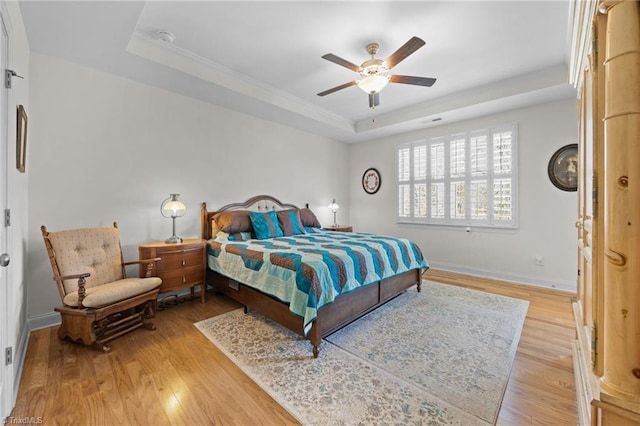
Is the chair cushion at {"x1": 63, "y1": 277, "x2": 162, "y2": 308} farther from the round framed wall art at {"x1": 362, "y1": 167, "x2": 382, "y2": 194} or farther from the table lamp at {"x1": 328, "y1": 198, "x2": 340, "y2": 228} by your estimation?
the round framed wall art at {"x1": 362, "y1": 167, "x2": 382, "y2": 194}

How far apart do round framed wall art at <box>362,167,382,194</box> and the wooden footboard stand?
2.78 metres

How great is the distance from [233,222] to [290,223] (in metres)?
0.92

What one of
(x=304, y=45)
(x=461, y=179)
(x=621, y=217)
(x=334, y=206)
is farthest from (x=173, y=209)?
(x=461, y=179)

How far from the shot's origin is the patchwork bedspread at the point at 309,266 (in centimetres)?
225

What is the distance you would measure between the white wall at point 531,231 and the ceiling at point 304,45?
1.10ft

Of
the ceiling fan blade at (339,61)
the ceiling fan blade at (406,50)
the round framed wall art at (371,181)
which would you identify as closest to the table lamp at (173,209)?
the ceiling fan blade at (339,61)

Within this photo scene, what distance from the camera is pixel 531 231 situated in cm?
416

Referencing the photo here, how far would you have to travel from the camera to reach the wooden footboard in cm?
232

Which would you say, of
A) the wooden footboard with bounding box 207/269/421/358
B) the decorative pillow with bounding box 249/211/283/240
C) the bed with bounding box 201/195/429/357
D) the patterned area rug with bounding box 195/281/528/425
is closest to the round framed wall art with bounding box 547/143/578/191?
the patterned area rug with bounding box 195/281/528/425

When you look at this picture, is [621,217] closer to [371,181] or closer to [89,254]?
[89,254]

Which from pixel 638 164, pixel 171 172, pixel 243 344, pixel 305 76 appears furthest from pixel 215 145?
pixel 638 164

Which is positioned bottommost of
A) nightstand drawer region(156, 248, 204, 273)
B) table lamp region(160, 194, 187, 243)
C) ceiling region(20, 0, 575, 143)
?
nightstand drawer region(156, 248, 204, 273)

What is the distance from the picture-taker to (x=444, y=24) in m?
2.62

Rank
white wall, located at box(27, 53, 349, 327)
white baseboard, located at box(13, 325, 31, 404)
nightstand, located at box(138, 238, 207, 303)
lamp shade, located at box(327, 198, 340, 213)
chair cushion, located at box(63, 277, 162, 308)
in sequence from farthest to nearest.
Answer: lamp shade, located at box(327, 198, 340, 213) → nightstand, located at box(138, 238, 207, 303) → white wall, located at box(27, 53, 349, 327) → chair cushion, located at box(63, 277, 162, 308) → white baseboard, located at box(13, 325, 31, 404)
